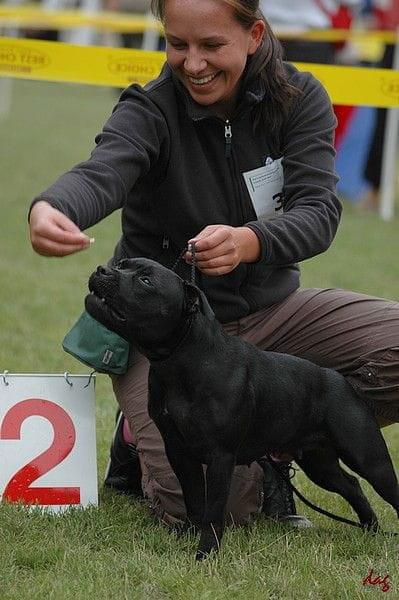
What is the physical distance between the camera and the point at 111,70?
23.9ft

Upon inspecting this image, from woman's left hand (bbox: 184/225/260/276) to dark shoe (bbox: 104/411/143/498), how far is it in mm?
1097

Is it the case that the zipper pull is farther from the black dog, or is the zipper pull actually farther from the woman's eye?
the black dog

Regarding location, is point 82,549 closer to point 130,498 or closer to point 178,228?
point 130,498

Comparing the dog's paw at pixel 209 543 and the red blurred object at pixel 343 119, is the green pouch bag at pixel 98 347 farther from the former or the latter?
the red blurred object at pixel 343 119

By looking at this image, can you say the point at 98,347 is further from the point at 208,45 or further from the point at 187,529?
the point at 208,45

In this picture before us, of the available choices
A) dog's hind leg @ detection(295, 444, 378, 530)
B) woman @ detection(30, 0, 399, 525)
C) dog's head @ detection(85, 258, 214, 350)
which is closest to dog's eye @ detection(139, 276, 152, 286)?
dog's head @ detection(85, 258, 214, 350)

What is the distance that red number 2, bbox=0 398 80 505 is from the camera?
3.62 meters

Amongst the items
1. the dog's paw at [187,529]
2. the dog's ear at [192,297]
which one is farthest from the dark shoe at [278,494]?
the dog's ear at [192,297]

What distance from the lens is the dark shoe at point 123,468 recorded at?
402cm

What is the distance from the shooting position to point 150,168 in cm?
355

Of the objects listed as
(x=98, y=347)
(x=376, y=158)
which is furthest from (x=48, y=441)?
(x=376, y=158)

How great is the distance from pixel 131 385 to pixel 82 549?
2.20ft

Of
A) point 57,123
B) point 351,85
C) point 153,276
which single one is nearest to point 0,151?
point 57,123

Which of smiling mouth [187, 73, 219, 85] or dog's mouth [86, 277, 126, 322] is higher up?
smiling mouth [187, 73, 219, 85]
